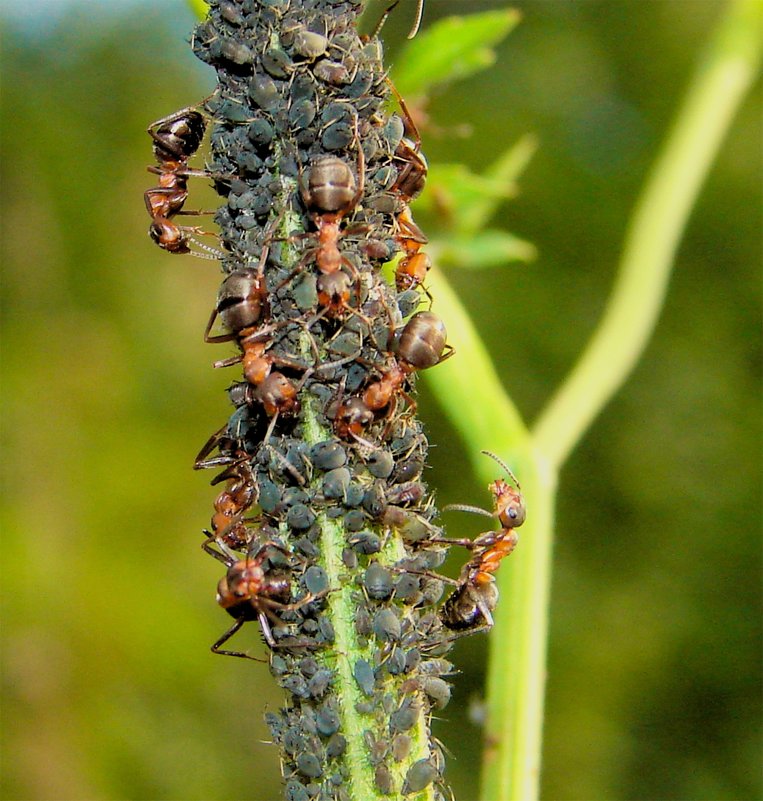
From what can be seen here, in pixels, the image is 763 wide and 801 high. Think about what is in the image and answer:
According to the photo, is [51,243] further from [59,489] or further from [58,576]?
[58,576]

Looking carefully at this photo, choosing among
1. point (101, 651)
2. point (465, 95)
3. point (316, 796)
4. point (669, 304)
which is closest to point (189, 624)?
point (101, 651)

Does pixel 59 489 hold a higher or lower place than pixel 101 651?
higher

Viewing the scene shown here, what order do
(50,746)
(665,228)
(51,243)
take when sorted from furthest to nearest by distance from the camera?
(51,243)
(50,746)
(665,228)

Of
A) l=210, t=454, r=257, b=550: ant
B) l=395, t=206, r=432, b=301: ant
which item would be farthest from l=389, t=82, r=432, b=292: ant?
l=210, t=454, r=257, b=550: ant

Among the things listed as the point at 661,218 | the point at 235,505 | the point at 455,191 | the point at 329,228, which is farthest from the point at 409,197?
the point at 661,218

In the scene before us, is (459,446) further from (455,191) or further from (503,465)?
(503,465)

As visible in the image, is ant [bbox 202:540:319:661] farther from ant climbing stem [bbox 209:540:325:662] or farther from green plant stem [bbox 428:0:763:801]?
green plant stem [bbox 428:0:763:801]

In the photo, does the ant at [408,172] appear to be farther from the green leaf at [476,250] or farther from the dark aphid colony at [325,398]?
the green leaf at [476,250]
